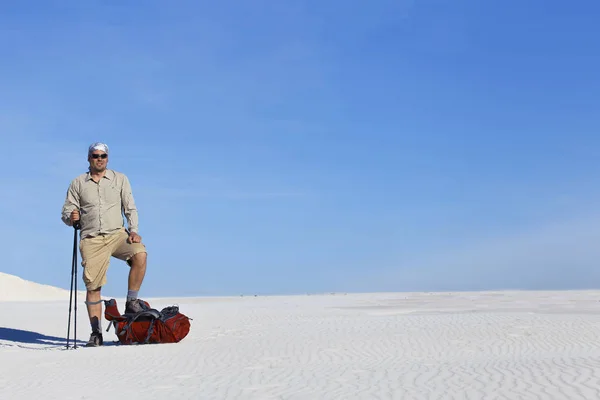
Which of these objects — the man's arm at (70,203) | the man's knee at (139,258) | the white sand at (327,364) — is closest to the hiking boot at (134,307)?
the man's knee at (139,258)

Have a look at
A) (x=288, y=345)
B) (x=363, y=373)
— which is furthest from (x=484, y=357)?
(x=288, y=345)

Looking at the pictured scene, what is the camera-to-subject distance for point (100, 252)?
923cm

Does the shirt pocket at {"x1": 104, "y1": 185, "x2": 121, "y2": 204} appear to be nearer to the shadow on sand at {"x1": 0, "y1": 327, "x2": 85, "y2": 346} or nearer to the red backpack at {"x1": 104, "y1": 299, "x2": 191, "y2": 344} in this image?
the red backpack at {"x1": 104, "y1": 299, "x2": 191, "y2": 344}

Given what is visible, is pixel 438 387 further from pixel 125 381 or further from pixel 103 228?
pixel 103 228

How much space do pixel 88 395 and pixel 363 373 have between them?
231cm

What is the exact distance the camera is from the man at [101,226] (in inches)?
362

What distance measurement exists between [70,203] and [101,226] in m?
0.55

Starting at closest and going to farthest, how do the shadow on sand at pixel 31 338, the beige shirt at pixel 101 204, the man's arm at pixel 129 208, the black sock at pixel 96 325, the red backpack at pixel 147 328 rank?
1. the red backpack at pixel 147 328
2. the black sock at pixel 96 325
3. the beige shirt at pixel 101 204
4. the man's arm at pixel 129 208
5. the shadow on sand at pixel 31 338

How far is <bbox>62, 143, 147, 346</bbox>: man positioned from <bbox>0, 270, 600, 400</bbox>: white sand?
1004mm

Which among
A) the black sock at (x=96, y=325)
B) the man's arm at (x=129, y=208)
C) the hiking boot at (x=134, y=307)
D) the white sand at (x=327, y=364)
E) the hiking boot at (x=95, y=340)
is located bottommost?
the white sand at (x=327, y=364)

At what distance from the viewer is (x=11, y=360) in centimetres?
757

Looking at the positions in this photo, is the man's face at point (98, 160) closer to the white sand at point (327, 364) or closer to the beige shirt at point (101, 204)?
the beige shirt at point (101, 204)

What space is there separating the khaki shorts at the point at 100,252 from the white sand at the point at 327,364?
106 cm

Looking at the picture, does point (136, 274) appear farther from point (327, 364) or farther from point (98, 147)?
point (327, 364)
